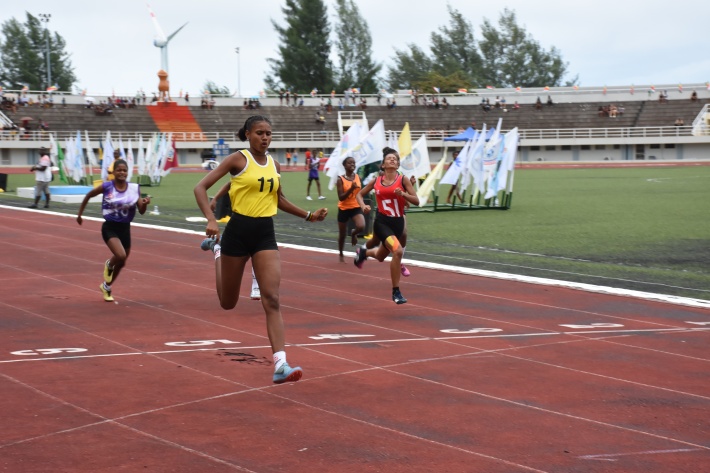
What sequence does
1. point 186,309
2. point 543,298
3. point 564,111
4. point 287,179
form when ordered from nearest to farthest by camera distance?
1. point 186,309
2. point 543,298
3. point 287,179
4. point 564,111

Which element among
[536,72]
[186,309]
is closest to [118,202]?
[186,309]

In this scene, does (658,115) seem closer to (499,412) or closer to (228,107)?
(228,107)

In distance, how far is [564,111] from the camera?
79.4 metres

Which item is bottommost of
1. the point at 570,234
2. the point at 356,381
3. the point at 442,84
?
the point at 356,381

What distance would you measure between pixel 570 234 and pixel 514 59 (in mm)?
95588

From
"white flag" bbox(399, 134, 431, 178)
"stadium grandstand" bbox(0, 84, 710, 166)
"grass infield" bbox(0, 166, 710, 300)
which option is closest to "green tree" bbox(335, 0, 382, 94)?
"stadium grandstand" bbox(0, 84, 710, 166)

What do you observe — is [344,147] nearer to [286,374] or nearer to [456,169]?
[456,169]

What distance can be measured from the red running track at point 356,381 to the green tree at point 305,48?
8926 centimetres

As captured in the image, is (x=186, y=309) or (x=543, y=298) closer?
(x=186, y=309)

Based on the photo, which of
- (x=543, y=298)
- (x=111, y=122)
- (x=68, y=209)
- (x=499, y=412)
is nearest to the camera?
(x=499, y=412)

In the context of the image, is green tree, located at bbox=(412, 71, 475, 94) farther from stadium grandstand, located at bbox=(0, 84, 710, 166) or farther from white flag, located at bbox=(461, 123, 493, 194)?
white flag, located at bbox=(461, 123, 493, 194)

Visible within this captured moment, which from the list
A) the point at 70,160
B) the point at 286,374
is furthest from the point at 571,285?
the point at 70,160

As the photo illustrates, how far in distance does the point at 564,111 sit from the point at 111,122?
36887mm

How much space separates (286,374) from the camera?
6.85m
